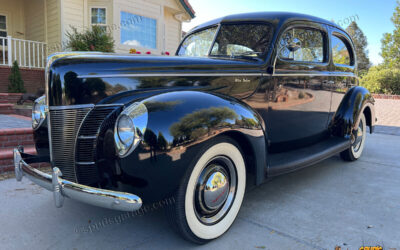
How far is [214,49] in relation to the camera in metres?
3.33

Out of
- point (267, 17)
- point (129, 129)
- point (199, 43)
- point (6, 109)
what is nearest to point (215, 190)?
point (129, 129)

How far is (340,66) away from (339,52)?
0.98 feet

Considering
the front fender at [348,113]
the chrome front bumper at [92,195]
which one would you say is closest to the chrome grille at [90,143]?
the chrome front bumper at [92,195]

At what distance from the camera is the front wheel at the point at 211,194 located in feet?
6.33

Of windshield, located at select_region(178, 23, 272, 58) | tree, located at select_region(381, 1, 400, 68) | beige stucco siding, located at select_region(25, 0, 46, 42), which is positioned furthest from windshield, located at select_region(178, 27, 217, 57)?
tree, located at select_region(381, 1, 400, 68)

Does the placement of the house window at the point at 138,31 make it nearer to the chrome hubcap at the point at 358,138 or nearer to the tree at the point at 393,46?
the chrome hubcap at the point at 358,138

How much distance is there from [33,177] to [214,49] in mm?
2200

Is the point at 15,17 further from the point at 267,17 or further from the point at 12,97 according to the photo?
the point at 267,17

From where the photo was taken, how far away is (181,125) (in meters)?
1.87

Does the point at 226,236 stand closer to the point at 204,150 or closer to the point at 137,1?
the point at 204,150

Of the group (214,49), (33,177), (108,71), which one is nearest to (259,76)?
(214,49)

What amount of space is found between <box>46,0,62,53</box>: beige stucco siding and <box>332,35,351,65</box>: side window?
772 centimetres

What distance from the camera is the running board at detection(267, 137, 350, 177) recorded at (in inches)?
102

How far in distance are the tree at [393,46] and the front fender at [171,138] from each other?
2540 cm
